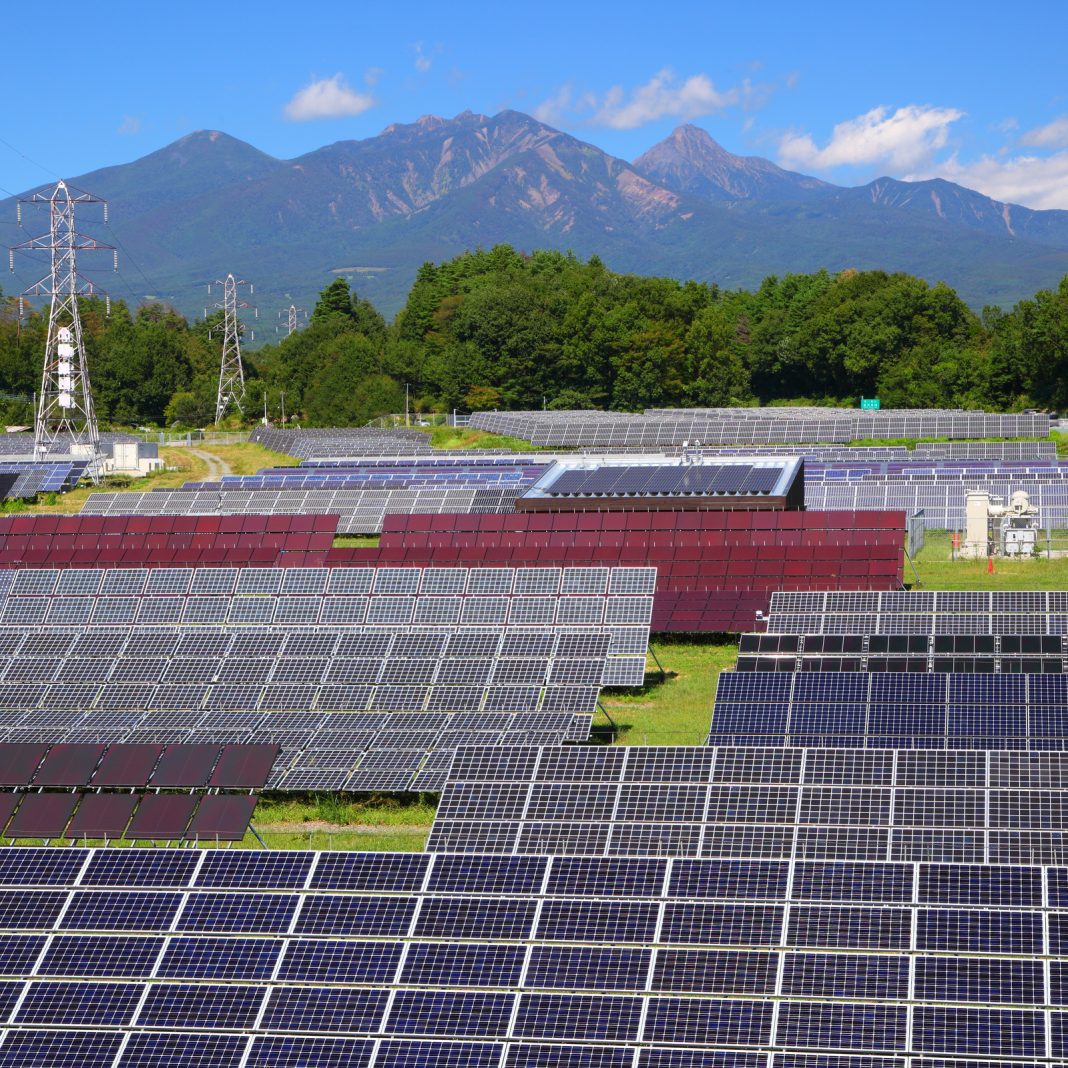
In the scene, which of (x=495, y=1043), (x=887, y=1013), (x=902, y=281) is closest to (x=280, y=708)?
(x=495, y=1043)

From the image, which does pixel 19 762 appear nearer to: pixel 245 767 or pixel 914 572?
pixel 245 767

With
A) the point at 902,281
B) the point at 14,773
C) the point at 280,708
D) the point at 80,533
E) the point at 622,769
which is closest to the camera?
the point at 622,769

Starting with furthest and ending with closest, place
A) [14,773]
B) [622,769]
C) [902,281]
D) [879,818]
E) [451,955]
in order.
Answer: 1. [902,281]
2. [14,773]
3. [622,769]
4. [879,818]
5. [451,955]

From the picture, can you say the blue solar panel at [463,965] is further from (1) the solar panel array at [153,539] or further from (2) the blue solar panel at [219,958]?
(1) the solar panel array at [153,539]

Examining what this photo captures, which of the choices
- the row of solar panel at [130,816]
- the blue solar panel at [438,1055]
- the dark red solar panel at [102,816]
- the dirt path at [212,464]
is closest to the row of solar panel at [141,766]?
the dark red solar panel at [102,816]

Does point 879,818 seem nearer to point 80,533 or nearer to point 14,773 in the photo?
point 14,773
